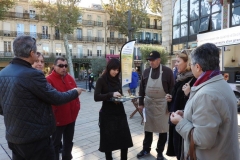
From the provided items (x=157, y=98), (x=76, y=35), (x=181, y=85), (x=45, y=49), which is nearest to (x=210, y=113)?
(x=181, y=85)

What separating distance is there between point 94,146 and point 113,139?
4.28 feet

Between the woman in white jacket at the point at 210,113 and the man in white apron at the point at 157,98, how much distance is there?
1.70 m

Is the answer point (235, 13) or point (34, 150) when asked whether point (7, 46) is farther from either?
point (34, 150)

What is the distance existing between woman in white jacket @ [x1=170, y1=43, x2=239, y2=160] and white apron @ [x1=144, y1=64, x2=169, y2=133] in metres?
1.73

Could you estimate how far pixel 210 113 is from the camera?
1.45 meters

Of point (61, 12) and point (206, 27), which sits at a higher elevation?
point (61, 12)

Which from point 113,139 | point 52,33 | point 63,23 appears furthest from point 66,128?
point 52,33

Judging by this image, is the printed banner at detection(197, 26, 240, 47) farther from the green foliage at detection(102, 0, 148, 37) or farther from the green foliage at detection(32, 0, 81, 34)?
the green foliage at detection(102, 0, 148, 37)

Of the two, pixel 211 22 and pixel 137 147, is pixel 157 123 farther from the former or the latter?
pixel 211 22

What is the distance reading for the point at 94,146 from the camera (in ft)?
13.3

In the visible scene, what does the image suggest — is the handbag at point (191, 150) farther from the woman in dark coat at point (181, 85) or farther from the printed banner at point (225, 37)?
the printed banner at point (225, 37)

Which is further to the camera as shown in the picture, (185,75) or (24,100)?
(185,75)

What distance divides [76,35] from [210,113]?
38.9 metres

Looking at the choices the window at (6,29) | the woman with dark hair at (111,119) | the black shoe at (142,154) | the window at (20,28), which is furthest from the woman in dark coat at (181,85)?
the window at (20,28)
